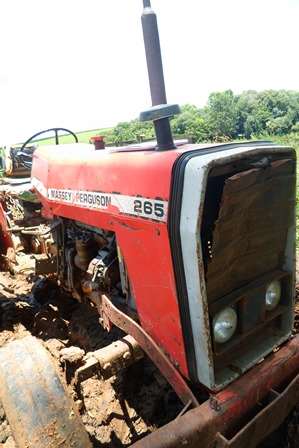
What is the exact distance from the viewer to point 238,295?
1.87 m

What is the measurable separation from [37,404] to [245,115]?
162 feet

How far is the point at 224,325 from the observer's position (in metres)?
1.85

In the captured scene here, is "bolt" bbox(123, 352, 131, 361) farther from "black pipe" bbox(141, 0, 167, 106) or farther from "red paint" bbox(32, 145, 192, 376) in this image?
"black pipe" bbox(141, 0, 167, 106)

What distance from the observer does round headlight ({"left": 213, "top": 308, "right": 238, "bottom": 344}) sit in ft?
5.97

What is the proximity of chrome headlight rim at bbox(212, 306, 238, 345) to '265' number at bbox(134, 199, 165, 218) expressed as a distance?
1.72 feet

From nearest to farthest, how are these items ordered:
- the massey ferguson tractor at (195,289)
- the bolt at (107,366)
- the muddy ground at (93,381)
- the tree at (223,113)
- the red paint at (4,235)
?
the massey ferguson tractor at (195,289) → the bolt at (107,366) → the muddy ground at (93,381) → the red paint at (4,235) → the tree at (223,113)

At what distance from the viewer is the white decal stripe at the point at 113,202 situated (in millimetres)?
1702

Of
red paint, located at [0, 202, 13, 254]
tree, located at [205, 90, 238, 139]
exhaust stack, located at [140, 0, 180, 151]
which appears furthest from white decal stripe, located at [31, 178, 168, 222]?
tree, located at [205, 90, 238, 139]

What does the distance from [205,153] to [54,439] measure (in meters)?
1.30

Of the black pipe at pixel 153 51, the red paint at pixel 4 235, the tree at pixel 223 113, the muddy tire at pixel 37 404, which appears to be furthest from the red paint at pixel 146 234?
Answer: the tree at pixel 223 113

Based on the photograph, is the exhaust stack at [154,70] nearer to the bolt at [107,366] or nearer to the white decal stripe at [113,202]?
the white decal stripe at [113,202]

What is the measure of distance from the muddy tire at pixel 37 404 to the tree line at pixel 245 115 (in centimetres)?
3887

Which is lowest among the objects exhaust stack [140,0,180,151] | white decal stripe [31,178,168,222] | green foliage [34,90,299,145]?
green foliage [34,90,299,145]

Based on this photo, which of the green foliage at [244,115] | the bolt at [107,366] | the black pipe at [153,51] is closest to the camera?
the black pipe at [153,51]
